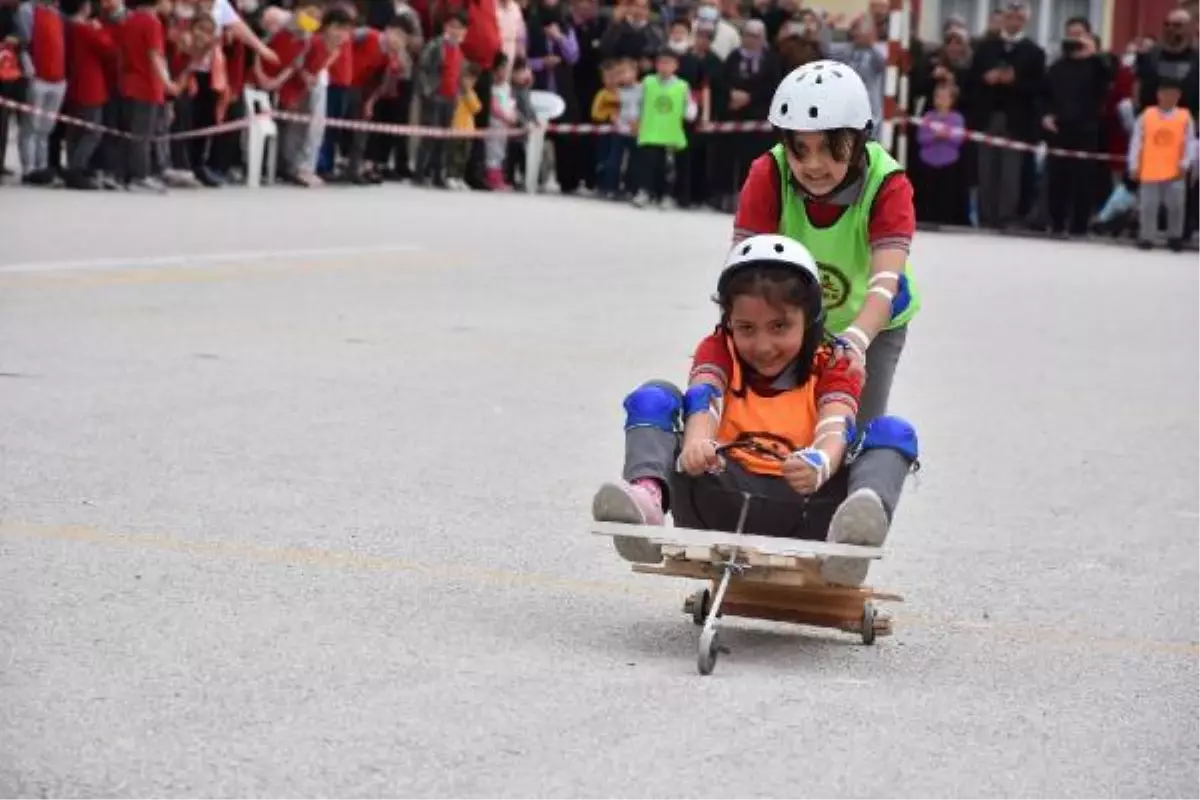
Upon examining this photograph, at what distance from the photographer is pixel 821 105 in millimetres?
7195

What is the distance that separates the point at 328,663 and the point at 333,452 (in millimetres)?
3861

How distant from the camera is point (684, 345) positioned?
15172mm

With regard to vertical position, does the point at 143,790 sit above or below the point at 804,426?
below

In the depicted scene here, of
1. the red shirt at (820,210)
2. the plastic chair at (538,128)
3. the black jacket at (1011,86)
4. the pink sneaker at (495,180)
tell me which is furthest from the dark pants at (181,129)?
the red shirt at (820,210)

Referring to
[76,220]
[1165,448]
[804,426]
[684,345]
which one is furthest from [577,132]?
[804,426]

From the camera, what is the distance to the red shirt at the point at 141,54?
78.8ft

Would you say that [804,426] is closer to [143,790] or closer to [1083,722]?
[1083,722]

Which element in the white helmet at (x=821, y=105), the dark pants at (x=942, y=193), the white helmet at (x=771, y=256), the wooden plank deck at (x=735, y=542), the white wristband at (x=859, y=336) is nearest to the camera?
the wooden plank deck at (x=735, y=542)

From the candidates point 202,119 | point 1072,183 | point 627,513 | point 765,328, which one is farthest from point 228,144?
point 627,513

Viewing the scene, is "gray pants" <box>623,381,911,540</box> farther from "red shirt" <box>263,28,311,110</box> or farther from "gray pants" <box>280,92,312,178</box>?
"gray pants" <box>280,92,312,178</box>

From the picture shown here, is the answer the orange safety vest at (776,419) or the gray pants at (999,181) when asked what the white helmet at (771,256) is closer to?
the orange safety vest at (776,419)

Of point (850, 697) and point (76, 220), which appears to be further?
point (76, 220)

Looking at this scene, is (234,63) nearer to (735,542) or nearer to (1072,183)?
(1072,183)

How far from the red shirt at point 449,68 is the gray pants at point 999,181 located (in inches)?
221
